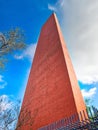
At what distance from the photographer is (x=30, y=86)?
1245cm

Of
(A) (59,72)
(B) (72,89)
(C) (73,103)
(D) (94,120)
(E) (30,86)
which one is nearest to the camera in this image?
(D) (94,120)

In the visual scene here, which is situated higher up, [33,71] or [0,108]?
[33,71]

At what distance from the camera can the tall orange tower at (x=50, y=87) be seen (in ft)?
26.3

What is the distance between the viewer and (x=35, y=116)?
391 inches

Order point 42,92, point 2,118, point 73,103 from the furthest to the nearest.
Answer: point 42,92 → point 73,103 → point 2,118

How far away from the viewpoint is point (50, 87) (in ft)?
32.1

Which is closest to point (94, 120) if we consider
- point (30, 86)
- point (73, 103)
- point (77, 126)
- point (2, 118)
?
point (77, 126)

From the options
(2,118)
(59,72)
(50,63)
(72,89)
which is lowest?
(2,118)

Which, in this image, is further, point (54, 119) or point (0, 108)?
point (54, 119)

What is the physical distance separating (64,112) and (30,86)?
542 centimetres

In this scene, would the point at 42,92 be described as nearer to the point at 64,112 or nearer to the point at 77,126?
the point at 64,112

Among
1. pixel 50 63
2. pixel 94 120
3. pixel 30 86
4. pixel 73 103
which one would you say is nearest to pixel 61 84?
pixel 73 103

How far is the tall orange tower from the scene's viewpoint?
8031mm

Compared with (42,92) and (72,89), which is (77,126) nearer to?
(72,89)
